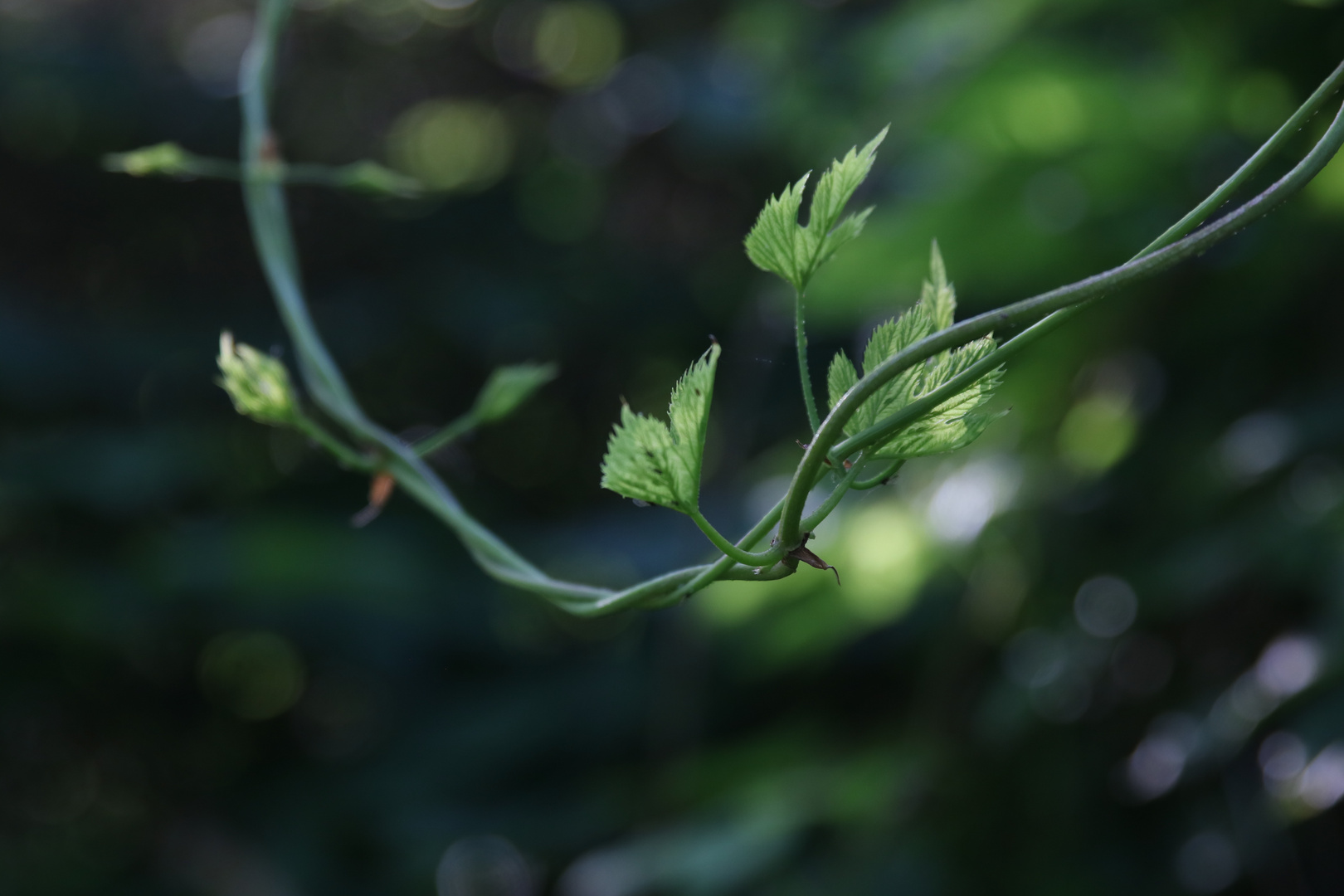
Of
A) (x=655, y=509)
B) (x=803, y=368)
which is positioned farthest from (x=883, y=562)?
(x=655, y=509)

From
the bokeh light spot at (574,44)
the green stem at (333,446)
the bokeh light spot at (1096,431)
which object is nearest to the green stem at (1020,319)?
the green stem at (333,446)

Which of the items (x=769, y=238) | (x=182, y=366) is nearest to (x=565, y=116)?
(x=182, y=366)

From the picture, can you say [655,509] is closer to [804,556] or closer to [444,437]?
[444,437]

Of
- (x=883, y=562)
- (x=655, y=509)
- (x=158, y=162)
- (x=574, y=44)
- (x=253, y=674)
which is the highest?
(x=574, y=44)

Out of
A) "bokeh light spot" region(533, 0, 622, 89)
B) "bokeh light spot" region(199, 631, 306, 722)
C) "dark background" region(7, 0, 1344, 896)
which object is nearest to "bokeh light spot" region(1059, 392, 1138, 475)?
"dark background" region(7, 0, 1344, 896)

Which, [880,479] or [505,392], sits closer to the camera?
[880,479]

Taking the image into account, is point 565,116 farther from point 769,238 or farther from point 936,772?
point 769,238

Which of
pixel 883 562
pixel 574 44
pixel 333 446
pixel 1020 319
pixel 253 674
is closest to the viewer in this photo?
pixel 1020 319
